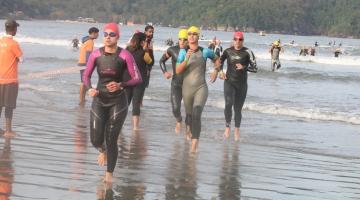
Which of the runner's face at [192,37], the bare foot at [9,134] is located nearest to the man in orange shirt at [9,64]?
the bare foot at [9,134]

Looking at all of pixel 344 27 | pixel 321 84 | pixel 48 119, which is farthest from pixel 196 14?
pixel 48 119

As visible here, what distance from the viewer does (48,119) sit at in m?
13.6

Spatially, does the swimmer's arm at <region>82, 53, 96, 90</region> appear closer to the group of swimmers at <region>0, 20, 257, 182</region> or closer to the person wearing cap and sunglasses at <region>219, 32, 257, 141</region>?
the group of swimmers at <region>0, 20, 257, 182</region>

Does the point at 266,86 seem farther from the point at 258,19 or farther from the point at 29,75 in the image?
the point at 258,19

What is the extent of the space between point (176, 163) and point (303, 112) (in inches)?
341

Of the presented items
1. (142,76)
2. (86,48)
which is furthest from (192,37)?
(86,48)

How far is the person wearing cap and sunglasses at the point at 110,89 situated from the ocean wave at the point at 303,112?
9724 millimetres

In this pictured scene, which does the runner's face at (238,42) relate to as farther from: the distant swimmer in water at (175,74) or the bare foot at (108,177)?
the bare foot at (108,177)

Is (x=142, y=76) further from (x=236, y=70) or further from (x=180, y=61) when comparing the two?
(x=180, y=61)

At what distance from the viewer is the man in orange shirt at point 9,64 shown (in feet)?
33.5


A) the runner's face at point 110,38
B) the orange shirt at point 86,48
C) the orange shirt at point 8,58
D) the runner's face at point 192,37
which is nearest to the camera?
the runner's face at point 110,38

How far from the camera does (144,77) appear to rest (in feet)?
42.1

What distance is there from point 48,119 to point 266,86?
14597mm

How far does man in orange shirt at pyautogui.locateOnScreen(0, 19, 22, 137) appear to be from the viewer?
1021 cm
